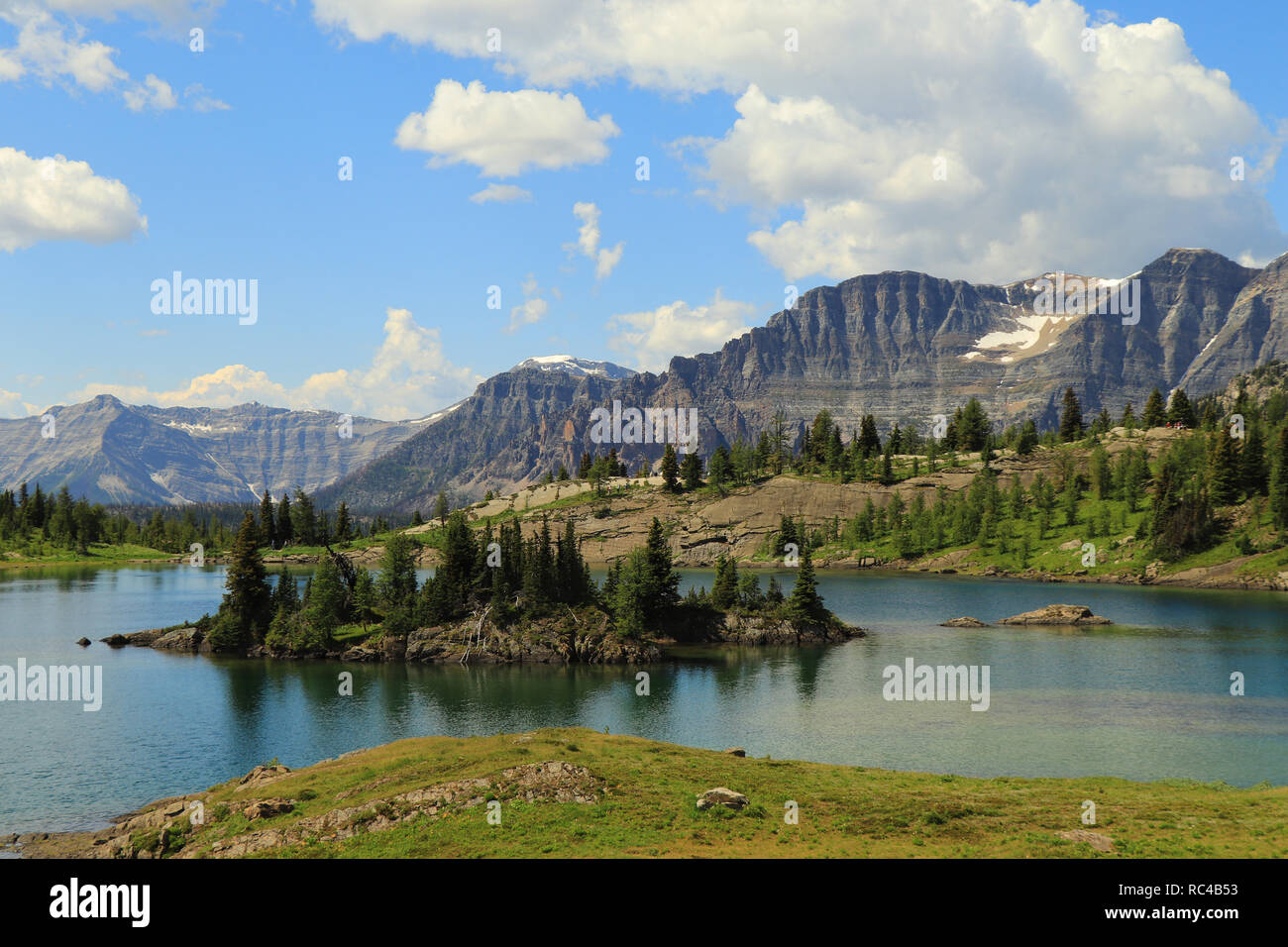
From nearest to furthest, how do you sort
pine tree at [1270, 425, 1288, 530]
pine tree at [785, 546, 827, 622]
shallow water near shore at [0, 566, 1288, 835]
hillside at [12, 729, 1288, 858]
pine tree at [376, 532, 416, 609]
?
hillside at [12, 729, 1288, 858] < shallow water near shore at [0, 566, 1288, 835] < pine tree at [376, 532, 416, 609] < pine tree at [785, 546, 827, 622] < pine tree at [1270, 425, 1288, 530]

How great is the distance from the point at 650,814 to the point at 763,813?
5464 mm

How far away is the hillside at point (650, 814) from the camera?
3594 cm

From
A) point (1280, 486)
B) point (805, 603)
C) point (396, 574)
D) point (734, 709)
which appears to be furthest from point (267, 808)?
point (1280, 486)

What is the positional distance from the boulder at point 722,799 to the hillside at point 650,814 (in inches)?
19.2

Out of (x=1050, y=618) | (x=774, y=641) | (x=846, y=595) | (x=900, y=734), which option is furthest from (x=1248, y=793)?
(x=846, y=595)

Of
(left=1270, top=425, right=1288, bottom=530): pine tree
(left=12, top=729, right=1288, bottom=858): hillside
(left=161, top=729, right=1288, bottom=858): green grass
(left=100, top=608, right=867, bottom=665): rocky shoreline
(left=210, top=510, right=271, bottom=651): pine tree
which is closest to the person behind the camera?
(left=161, top=729, right=1288, bottom=858): green grass

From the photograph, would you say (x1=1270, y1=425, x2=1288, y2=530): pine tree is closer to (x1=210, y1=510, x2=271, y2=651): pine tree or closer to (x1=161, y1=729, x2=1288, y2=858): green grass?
(x1=161, y1=729, x2=1288, y2=858): green grass

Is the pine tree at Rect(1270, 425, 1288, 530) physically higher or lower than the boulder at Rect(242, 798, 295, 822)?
higher

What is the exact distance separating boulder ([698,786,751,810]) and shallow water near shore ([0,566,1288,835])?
24.8 metres

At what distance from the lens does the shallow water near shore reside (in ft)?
208

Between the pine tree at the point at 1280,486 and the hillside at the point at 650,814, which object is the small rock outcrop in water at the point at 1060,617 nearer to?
the pine tree at the point at 1280,486

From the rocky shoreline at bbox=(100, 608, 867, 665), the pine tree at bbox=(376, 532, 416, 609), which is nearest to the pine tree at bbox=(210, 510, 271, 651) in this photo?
the rocky shoreline at bbox=(100, 608, 867, 665)

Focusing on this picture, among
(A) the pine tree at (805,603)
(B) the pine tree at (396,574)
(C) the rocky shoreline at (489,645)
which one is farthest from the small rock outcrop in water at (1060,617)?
(B) the pine tree at (396,574)
